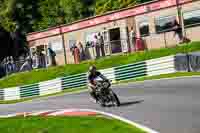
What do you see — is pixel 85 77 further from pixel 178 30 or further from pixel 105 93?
pixel 105 93

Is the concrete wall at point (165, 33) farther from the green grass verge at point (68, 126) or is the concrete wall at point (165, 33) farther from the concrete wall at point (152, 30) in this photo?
the green grass verge at point (68, 126)

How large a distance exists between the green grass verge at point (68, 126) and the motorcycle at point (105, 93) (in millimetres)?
3795

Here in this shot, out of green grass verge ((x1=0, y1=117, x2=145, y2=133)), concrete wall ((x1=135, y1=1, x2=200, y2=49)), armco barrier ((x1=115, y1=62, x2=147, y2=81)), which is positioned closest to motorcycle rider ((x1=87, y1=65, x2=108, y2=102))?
green grass verge ((x1=0, y1=117, x2=145, y2=133))

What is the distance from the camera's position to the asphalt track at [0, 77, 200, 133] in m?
15.0

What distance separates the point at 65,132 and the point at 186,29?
1957 centimetres

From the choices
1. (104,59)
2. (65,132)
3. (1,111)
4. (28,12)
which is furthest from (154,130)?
(28,12)

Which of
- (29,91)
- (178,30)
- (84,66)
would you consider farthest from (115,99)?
(29,91)

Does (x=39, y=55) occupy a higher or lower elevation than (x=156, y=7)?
lower

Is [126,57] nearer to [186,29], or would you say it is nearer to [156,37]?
[156,37]

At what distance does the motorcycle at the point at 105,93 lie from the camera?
69.1 feet

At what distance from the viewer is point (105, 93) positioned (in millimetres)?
21203

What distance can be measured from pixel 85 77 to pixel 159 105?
1757 cm

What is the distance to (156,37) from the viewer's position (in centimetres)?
3550

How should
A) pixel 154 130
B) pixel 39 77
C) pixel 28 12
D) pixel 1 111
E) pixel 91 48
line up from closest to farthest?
pixel 154 130, pixel 1 111, pixel 91 48, pixel 39 77, pixel 28 12
